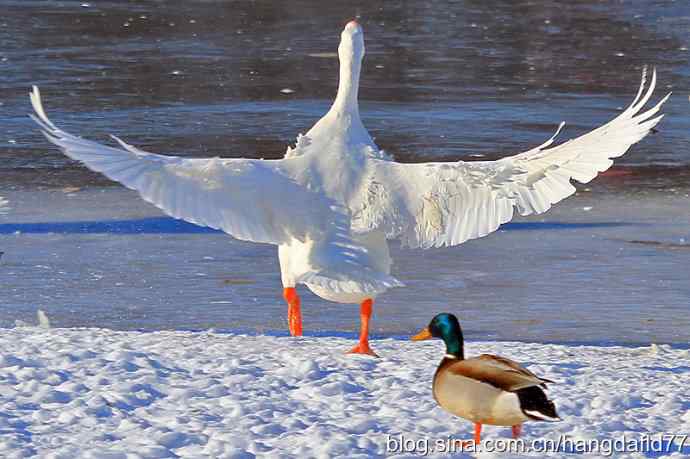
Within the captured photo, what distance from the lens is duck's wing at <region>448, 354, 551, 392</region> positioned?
5.44 m

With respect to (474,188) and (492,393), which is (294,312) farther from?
(492,393)

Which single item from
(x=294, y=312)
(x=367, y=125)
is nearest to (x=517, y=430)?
(x=294, y=312)

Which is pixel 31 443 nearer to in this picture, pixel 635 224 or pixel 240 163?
pixel 240 163

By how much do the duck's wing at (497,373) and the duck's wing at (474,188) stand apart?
4.47ft

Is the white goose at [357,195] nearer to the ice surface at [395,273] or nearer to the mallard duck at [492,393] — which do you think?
the mallard duck at [492,393]

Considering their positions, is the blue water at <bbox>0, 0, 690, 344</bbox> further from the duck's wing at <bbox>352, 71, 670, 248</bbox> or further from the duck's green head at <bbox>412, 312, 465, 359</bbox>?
the duck's green head at <bbox>412, 312, 465, 359</bbox>

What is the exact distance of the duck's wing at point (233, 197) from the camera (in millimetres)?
6898

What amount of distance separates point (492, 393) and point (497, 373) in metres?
0.10

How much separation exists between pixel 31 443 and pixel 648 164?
337 inches

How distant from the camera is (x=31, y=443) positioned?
5.66m

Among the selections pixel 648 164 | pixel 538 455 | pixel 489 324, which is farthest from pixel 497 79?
pixel 538 455

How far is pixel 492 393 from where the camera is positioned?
17.9 ft

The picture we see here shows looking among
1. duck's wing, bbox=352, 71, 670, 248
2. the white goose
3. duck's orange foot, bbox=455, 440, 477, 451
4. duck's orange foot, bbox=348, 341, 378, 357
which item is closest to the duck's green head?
duck's orange foot, bbox=455, 440, 477, 451

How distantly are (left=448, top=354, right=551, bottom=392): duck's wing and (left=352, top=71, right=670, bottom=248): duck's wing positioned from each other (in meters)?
1.36
